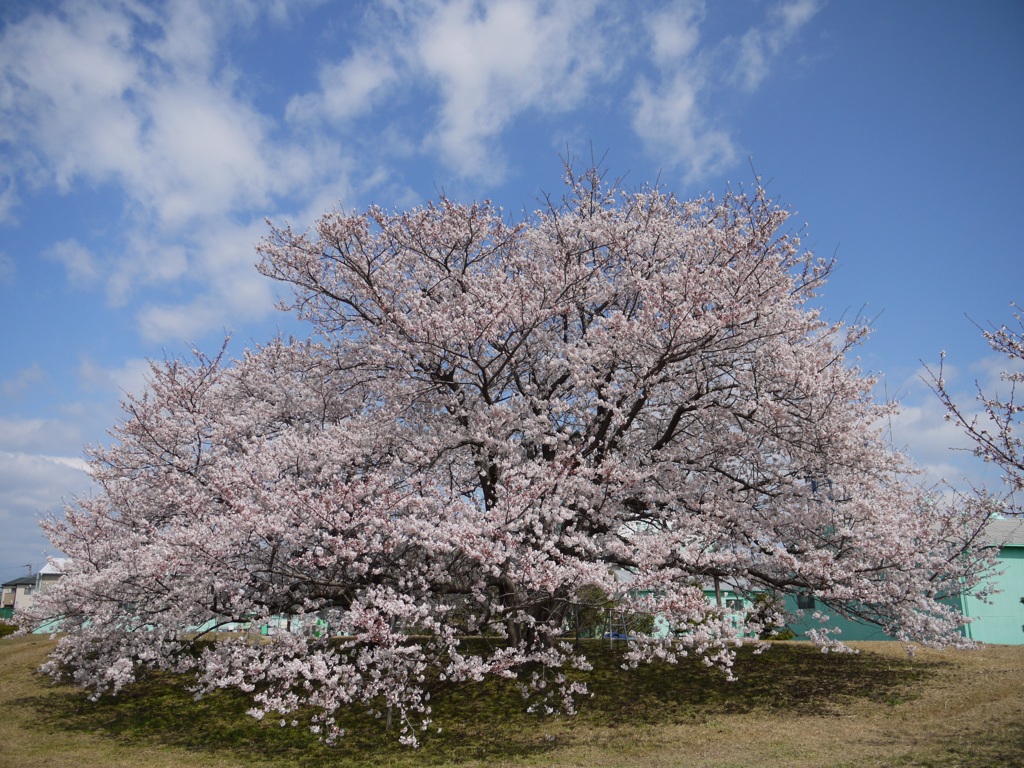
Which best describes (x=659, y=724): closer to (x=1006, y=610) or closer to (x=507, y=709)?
(x=507, y=709)

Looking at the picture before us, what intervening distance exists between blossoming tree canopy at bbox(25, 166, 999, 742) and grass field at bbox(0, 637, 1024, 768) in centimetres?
76

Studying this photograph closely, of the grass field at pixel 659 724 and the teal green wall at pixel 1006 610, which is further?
the teal green wall at pixel 1006 610

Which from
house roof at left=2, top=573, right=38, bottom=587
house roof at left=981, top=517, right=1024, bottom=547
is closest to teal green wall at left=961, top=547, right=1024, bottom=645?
house roof at left=981, top=517, right=1024, bottom=547

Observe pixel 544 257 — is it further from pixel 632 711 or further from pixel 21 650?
pixel 21 650

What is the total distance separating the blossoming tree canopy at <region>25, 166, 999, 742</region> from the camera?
1197cm

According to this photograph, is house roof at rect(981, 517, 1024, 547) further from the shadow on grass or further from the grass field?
the shadow on grass

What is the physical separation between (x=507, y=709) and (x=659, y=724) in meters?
3.02

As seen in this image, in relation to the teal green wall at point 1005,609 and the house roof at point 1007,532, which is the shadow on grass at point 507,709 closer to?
the teal green wall at point 1005,609

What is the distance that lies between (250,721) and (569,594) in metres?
7.85

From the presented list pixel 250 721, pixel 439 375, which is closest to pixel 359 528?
pixel 439 375

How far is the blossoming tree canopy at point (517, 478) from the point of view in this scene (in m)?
12.0

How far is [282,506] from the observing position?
11.9 m

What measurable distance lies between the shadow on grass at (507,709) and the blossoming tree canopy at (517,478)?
2.01 ft

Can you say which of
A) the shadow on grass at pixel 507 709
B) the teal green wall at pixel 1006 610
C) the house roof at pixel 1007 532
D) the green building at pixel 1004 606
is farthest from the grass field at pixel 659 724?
the house roof at pixel 1007 532
